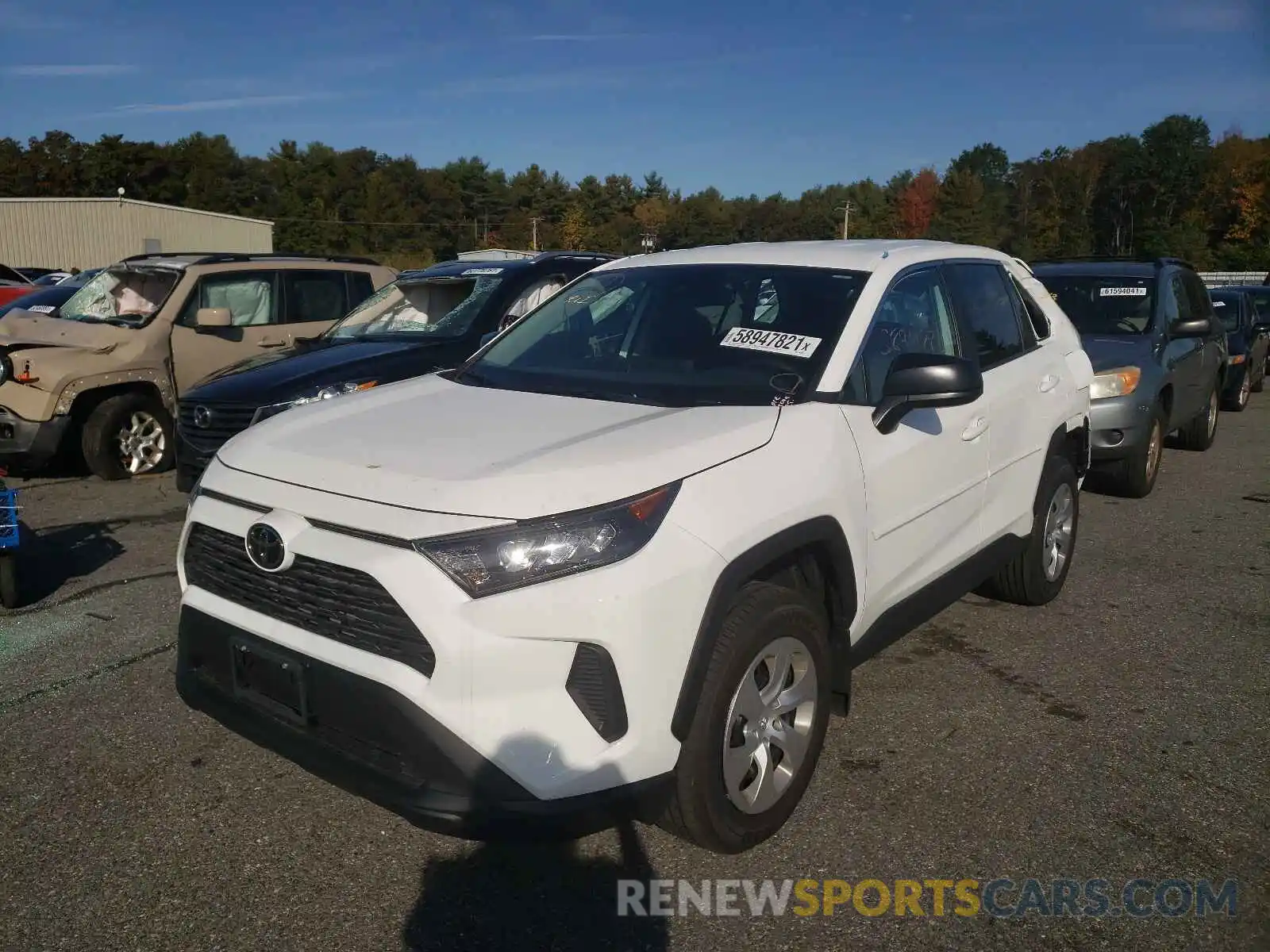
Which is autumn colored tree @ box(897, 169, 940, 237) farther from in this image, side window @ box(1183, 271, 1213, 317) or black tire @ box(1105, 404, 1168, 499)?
black tire @ box(1105, 404, 1168, 499)

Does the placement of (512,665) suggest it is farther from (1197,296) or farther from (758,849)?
(1197,296)

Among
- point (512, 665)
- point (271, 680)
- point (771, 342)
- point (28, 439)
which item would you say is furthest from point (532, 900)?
point (28, 439)

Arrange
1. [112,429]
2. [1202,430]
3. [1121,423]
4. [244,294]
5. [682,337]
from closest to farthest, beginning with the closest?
[682,337]
[1121,423]
[112,429]
[244,294]
[1202,430]

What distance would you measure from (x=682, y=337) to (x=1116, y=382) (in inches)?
201

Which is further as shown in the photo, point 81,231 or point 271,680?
point 81,231

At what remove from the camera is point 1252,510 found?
7.66m

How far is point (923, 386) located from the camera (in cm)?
335

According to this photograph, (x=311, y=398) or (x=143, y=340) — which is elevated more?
(x=143, y=340)

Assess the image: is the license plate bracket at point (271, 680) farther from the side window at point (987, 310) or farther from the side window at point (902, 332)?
the side window at point (987, 310)

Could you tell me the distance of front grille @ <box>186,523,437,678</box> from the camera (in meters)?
2.56

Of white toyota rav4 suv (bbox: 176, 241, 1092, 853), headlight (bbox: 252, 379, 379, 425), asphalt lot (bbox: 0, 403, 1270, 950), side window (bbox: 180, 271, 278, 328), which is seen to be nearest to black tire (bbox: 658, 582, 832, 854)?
white toyota rav4 suv (bbox: 176, 241, 1092, 853)

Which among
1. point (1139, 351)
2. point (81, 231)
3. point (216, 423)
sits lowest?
point (216, 423)

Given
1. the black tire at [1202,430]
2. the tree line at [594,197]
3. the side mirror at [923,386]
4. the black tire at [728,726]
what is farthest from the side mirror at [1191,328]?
the tree line at [594,197]

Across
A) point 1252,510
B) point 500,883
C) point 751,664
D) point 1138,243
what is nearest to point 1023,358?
point 751,664
